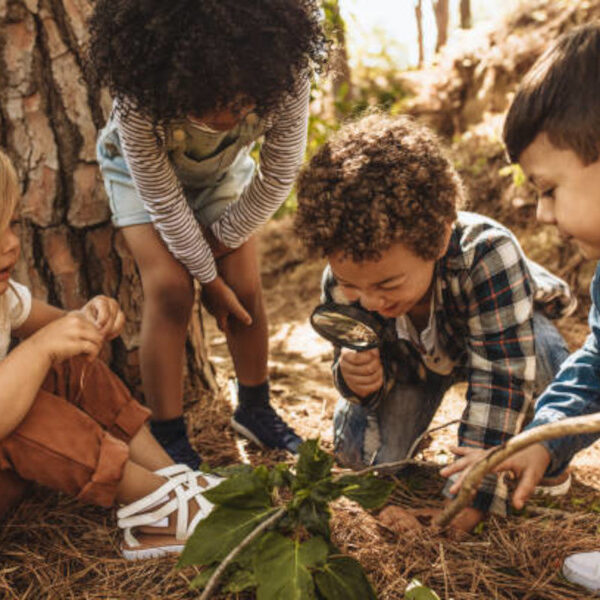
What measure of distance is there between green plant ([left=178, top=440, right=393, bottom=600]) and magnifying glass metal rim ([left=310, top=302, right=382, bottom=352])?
0.65m

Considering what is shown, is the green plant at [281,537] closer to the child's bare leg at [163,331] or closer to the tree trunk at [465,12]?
the child's bare leg at [163,331]

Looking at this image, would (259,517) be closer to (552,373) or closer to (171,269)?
(171,269)

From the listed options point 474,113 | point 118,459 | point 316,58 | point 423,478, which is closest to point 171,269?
point 118,459

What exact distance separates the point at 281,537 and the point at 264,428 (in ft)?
3.29

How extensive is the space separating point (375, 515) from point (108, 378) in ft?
2.94

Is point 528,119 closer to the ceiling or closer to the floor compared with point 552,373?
closer to the ceiling

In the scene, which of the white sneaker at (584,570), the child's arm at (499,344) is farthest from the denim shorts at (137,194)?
the white sneaker at (584,570)

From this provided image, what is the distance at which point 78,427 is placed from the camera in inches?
62.8

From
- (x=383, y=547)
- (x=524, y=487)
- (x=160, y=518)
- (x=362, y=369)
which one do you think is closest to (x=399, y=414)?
(x=362, y=369)

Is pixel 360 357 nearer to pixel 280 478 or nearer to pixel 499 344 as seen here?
pixel 499 344

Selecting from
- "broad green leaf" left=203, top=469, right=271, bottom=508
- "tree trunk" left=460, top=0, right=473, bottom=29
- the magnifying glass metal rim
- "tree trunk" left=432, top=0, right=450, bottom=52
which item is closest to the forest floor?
"broad green leaf" left=203, top=469, right=271, bottom=508

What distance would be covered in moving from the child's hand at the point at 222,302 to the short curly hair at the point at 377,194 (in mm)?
477

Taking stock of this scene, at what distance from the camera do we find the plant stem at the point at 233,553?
1256mm

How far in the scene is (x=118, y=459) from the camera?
5.27ft
